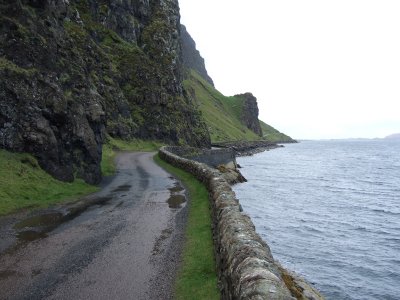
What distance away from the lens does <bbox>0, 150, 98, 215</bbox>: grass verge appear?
66.1ft

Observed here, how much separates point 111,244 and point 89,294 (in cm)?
450

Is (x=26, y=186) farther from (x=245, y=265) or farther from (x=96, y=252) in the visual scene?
(x=245, y=265)

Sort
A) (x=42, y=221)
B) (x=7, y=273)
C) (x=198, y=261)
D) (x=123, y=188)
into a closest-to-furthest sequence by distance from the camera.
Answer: (x=7, y=273), (x=198, y=261), (x=42, y=221), (x=123, y=188)

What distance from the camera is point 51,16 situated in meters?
33.1

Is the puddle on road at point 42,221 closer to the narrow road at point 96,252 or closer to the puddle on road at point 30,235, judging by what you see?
the narrow road at point 96,252

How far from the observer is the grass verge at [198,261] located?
1080 cm

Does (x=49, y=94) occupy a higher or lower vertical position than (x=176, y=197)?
higher

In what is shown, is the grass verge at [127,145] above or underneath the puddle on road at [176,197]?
above

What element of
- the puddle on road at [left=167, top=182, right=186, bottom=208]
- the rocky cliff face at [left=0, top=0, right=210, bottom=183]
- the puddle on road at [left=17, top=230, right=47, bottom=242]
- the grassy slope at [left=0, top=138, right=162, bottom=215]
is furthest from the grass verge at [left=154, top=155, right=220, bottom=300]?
the rocky cliff face at [left=0, top=0, right=210, bottom=183]

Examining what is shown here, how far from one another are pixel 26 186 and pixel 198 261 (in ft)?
44.8

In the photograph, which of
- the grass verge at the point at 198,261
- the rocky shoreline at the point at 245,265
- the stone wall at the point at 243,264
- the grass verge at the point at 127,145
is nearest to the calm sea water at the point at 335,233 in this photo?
the grass verge at the point at 198,261

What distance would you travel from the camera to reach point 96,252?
13875 millimetres

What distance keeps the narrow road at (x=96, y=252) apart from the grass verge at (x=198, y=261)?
0.37 meters

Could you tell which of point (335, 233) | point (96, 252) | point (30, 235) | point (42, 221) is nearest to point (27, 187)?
point (42, 221)
